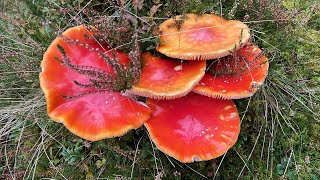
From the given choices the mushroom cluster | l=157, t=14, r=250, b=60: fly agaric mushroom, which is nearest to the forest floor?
l=157, t=14, r=250, b=60: fly agaric mushroom

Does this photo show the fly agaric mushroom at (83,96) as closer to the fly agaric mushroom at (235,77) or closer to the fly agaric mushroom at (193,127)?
the fly agaric mushroom at (193,127)

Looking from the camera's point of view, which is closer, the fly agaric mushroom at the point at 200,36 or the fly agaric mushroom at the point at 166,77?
the fly agaric mushroom at the point at 166,77

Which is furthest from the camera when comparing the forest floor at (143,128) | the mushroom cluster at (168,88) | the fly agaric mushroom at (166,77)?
the forest floor at (143,128)

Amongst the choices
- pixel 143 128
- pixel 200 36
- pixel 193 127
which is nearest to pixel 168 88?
pixel 193 127

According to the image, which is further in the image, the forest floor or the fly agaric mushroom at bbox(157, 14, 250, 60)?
the forest floor

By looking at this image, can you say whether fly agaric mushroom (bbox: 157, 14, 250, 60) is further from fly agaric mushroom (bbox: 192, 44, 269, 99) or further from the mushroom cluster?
fly agaric mushroom (bbox: 192, 44, 269, 99)

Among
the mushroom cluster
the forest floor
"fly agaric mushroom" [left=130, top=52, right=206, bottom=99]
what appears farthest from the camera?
the forest floor

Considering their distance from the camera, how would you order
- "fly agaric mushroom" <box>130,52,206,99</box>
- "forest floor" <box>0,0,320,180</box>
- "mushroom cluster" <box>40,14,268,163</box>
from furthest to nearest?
"forest floor" <box>0,0,320,180</box>, "mushroom cluster" <box>40,14,268,163</box>, "fly agaric mushroom" <box>130,52,206,99</box>

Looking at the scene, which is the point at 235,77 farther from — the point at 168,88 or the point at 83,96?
the point at 83,96

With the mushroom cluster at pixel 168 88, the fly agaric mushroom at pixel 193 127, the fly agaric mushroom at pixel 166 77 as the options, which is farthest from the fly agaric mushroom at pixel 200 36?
the fly agaric mushroom at pixel 193 127
